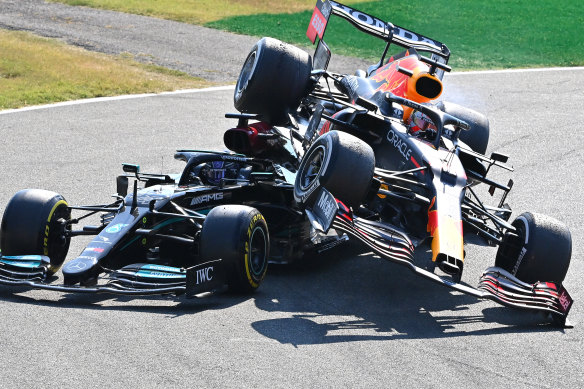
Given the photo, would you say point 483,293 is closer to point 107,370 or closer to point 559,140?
point 107,370

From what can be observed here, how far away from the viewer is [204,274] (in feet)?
24.9

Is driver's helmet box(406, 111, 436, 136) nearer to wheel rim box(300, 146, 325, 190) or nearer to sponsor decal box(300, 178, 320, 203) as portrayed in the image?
wheel rim box(300, 146, 325, 190)

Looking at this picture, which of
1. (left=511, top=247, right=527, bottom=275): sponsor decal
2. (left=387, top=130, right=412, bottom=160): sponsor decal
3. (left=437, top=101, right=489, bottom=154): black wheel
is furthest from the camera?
(left=437, top=101, right=489, bottom=154): black wheel

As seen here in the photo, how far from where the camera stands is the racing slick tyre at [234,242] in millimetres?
7754

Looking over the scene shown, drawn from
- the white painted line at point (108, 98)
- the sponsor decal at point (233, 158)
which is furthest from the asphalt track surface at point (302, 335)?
the white painted line at point (108, 98)

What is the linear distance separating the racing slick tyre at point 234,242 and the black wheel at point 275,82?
10.7ft

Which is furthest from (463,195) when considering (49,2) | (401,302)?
(49,2)

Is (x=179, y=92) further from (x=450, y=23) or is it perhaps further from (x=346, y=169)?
(x=450, y=23)

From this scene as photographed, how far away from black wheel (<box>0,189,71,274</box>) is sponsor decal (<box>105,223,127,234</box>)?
0.57m

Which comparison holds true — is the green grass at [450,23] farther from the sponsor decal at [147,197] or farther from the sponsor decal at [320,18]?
the sponsor decal at [147,197]

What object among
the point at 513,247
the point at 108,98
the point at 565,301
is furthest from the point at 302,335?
the point at 108,98

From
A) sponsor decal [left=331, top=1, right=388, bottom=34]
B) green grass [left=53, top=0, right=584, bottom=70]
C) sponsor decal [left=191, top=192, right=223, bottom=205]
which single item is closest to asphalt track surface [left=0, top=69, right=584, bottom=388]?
sponsor decal [left=191, top=192, right=223, bottom=205]

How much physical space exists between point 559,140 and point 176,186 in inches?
329

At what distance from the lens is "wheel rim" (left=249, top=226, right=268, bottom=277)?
8117 millimetres
